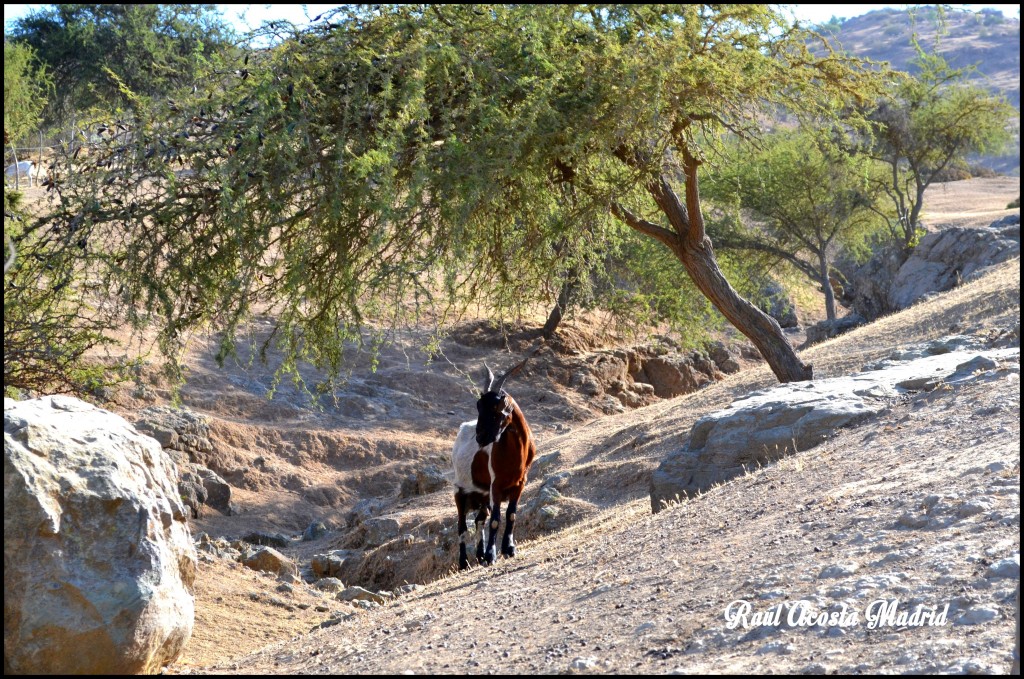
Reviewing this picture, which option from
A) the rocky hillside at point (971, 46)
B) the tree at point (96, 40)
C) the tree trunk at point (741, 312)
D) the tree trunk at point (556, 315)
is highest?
the rocky hillside at point (971, 46)

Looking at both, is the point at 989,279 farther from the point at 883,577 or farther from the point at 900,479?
the point at 883,577

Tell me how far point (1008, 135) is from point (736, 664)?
31.4 m

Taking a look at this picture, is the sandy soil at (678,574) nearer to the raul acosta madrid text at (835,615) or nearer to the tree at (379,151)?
the raul acosta madrid text at (835,615)

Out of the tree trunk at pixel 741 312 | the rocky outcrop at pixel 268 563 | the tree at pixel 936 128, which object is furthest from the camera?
the tree at pixel 936 128

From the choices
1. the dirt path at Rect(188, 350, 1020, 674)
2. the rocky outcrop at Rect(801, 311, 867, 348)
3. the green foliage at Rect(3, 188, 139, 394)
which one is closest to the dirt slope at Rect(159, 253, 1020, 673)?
the dirt path at Rect(188, 350, 1020, 674)

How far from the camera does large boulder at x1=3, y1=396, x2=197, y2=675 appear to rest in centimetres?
635

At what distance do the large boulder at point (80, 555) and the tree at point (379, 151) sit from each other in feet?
6.89

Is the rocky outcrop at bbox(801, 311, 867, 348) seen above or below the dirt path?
below

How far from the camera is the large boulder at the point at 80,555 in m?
6.35

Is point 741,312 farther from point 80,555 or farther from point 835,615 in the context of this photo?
point 80,555

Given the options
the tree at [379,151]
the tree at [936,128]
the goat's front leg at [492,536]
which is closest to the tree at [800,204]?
the tree at [936,128]

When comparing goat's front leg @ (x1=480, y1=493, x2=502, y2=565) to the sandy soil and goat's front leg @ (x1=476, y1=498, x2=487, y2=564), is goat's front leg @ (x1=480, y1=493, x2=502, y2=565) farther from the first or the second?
the sandy soil

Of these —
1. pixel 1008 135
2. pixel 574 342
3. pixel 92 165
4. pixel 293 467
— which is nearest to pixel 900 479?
pixel 92 165

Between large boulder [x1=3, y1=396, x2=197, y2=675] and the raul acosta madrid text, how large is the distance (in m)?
3.88
